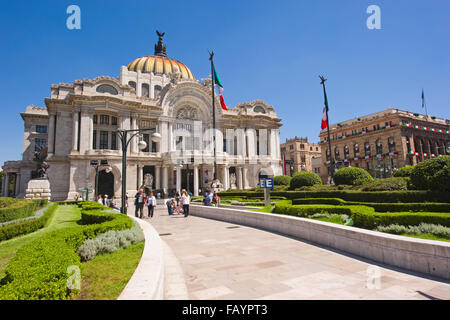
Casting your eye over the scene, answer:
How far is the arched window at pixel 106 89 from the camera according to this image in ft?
125

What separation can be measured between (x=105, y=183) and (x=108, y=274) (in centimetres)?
3668

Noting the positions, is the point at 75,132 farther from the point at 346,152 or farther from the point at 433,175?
the point at 346,152

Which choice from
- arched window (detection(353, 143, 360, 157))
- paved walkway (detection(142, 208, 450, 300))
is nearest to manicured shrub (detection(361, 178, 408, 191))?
paved walkway (detection(142, 208, 450, 300))

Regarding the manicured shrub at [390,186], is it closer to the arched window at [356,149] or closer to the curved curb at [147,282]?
the curved curb at [147,282]

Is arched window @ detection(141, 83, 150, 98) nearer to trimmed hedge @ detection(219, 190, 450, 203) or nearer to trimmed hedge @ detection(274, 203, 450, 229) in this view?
trimmed hedge @ detection(219, 190, 450, 203)

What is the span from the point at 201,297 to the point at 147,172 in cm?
3929

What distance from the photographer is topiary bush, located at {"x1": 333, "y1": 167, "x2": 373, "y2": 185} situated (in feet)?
59.5

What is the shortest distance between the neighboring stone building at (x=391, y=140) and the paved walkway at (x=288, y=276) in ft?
161

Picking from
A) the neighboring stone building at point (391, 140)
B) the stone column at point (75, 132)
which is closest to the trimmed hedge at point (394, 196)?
the stone column at point (75, 132)

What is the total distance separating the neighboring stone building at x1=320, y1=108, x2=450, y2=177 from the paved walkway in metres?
49.1

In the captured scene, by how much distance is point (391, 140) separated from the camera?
171 feet

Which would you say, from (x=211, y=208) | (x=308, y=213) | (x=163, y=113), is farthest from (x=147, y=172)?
(x=308, y=213)

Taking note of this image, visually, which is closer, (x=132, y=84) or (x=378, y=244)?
(x=378, y=244)

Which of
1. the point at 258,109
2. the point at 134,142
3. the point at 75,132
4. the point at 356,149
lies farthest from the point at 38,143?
the point at 356,149
